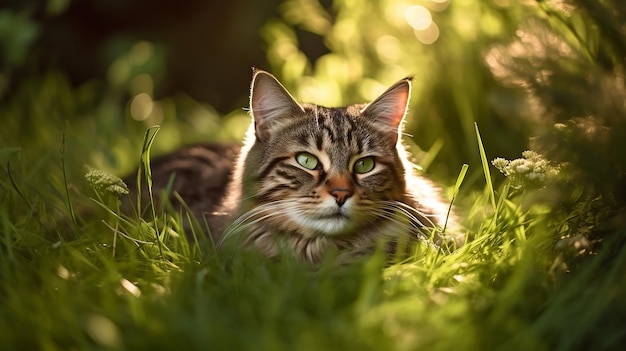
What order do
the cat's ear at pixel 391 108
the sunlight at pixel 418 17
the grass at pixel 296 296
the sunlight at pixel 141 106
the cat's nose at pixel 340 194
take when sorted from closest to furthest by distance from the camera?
the grass at pixel 296 296 < the cat's nose at pixel 340 194 < the cat's ear at pixel 391 108 < the sunlight at pixel 418 17 < the sunlight at pixel 141 106

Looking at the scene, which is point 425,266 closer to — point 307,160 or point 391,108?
point 307,160

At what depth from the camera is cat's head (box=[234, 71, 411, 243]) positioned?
6.45ft

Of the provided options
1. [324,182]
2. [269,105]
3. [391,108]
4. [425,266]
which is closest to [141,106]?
[269,105]

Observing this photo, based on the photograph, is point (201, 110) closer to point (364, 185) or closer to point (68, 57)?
point (68, 57)

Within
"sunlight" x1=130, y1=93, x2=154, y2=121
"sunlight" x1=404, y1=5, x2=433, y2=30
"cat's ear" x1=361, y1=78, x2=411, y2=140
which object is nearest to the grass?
"cat's ear" x1=361, y1=78, x2=411, y2=140

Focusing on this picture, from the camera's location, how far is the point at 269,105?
221cm

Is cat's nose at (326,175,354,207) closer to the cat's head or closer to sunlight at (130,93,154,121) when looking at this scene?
the cat's head

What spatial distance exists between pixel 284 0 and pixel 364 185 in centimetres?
289

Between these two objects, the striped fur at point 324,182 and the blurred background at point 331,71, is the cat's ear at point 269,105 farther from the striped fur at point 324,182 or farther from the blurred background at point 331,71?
the blurred background at point 331,71

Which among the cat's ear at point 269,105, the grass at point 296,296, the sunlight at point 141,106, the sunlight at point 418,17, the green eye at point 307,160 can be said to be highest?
the sunlight at point 418,17

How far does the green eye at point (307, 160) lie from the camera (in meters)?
2.10

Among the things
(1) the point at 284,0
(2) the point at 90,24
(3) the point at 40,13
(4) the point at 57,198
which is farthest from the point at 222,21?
(4) the point at 57,198

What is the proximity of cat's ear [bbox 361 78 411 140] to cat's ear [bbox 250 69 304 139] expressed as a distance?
0.24 meters

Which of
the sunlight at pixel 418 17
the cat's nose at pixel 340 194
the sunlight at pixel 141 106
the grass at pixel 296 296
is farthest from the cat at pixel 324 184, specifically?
the sunlight at pixel 141 106
